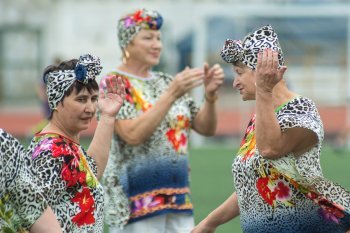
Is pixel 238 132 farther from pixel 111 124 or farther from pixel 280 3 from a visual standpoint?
pixel 111 124

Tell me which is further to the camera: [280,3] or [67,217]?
[280,3]

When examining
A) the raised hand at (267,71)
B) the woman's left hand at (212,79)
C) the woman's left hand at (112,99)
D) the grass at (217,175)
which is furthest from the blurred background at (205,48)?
the raised hand at (267,71)

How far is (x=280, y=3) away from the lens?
30875 millimetres

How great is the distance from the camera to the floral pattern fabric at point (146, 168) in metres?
A: 7.18

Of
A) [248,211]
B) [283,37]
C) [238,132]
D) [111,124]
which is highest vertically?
[111,124]

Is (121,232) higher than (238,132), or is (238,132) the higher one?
(121,232)

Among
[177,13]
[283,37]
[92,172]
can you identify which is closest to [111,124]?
[92,172]

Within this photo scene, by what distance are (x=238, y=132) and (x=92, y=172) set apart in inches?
963

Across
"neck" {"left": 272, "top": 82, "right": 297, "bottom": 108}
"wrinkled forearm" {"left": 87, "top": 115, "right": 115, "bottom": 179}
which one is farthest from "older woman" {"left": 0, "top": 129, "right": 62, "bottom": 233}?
"neck" {"left": 272, "top": 82, "right": 297, "bottom": 108}

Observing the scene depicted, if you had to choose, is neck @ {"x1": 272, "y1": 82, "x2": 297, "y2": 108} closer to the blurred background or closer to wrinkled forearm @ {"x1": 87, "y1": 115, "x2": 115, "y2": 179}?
wrinkled forearm @ {"x1": 87, "y1": 115, "x2": 115, "y2": 179}

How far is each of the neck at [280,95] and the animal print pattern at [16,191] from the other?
1346 mm

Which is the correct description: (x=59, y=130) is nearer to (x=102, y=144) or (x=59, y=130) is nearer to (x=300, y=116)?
(x=102, y=144)

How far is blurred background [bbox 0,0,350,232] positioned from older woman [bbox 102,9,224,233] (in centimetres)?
870

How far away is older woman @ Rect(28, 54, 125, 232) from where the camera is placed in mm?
5266
